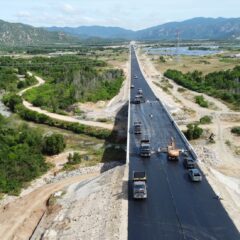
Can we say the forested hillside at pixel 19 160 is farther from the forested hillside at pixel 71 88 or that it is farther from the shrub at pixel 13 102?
the shrub at pixel 13 102

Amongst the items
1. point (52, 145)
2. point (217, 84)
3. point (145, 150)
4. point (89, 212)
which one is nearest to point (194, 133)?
point (145, 150)

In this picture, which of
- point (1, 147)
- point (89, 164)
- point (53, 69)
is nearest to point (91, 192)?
point (89, 164)

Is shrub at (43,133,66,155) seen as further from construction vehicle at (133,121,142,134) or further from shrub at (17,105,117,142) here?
construction vehicle at (133,121,142,134)

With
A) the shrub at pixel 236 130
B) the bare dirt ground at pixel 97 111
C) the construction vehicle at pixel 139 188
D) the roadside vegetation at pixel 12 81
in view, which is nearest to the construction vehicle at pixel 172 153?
the construction vehicle at pixel 139 188

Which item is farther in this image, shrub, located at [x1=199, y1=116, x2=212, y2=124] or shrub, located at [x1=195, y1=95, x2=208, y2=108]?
shrub, located at [x1=195, y1=95, x2=208, y2=108]

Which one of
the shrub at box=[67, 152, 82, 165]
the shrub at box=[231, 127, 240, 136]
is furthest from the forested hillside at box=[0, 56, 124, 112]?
the shrub at box=[231, 127, 240, 136]

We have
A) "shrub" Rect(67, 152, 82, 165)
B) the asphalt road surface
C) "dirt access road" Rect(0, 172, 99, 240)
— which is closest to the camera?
the asphalt road surface

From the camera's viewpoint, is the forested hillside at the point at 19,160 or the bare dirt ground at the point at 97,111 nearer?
the forested hillside at the point at 19,160
